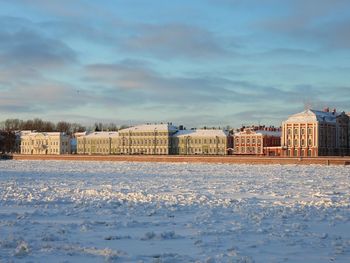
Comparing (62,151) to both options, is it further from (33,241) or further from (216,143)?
(33,241)

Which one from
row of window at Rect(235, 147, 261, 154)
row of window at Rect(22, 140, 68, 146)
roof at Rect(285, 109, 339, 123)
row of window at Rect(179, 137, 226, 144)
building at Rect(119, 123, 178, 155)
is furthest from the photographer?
row of window at Rect(22, 140, 68, 146)

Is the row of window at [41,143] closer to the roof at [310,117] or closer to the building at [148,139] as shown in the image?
the building at [148,139]

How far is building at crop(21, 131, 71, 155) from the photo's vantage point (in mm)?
142000

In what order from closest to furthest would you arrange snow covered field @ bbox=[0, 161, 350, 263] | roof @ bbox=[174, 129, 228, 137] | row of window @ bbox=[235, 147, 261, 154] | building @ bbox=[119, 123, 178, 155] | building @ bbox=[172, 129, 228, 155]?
snow covered field @ bbox=[0, 161, 350, 263] < row of window @ bbox=[235, 147, 261, 154] < building @ bbox=[172, 129, 228, 155] < roof @ bbox=[174, 129, 228, 137] < building @ bbox=[119, 123, 178, 155]

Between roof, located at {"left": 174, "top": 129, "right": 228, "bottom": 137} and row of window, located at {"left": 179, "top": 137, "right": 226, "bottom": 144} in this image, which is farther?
roof, located at {"left": 174, "top": 129, "right": 228, "bottom": 137}

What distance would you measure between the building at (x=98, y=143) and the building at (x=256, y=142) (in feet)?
104

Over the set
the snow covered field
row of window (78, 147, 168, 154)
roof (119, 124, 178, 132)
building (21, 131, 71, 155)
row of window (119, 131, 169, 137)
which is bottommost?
the snow covered field

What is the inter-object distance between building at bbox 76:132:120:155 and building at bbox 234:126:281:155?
31.6 metres

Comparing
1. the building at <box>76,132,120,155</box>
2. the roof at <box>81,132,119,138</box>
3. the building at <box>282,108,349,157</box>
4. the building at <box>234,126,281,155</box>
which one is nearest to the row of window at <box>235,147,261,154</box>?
the building at <box>234,126,281,155</box>

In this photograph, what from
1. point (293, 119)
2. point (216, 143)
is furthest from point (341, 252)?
point (216, 143)

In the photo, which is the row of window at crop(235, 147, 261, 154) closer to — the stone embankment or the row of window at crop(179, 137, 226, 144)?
the row of window at crop(179, 137, 226, 144)

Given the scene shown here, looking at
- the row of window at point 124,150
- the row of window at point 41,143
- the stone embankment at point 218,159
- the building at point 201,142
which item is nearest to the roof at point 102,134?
the row of window at point 124,150

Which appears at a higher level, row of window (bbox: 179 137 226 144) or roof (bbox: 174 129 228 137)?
roof (bbox: 174 129 228 137)

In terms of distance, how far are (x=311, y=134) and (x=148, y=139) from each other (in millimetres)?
41130
